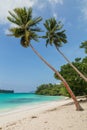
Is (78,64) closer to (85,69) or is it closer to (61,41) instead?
(85,69)

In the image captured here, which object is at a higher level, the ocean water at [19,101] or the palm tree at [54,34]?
the palm tree at [54,34]

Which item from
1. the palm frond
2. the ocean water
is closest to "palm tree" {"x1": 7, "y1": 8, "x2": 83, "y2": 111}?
the palm frond

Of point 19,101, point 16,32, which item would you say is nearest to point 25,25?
point 16,32

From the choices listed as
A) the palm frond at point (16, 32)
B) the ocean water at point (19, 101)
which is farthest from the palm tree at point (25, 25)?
the ocean water at point (19, 101)

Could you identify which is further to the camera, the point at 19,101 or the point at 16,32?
the point at 19,101

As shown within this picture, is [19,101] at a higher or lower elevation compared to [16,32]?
lower

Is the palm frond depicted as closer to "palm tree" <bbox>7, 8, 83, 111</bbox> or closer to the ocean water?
"palm tree" <bbox>7, 8, 83, 111</bbox>

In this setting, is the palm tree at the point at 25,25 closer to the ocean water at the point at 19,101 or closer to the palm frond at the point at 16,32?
the palm frond at the point at 16,32

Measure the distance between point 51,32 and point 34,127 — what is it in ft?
60.6

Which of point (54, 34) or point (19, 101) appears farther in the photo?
point (19, 101)

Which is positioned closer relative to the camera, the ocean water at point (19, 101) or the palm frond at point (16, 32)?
the palm frond at point (16, 32)

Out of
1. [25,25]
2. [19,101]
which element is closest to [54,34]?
[25,25]

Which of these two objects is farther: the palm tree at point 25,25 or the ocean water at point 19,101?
the ocean water at point 19,101

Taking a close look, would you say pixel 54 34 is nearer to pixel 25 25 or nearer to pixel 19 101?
pixel 25 25
